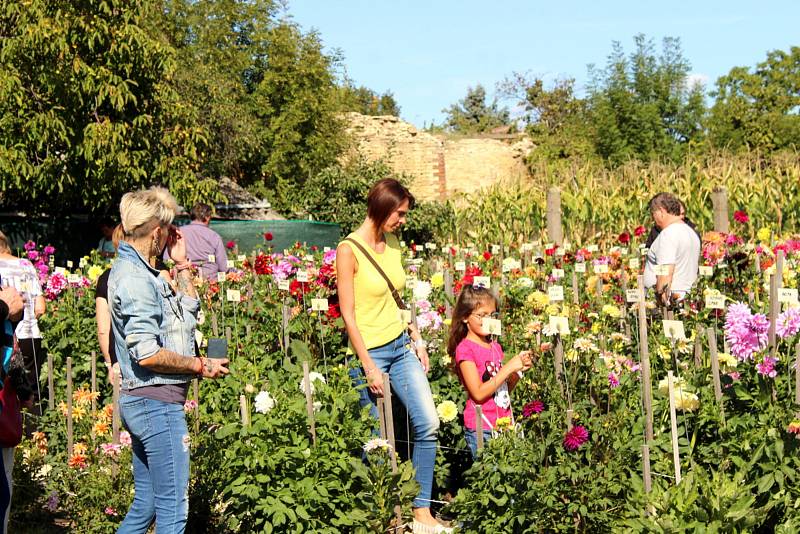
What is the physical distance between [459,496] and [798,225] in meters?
9.93

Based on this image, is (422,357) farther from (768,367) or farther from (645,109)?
(645,109)

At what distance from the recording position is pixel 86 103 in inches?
473

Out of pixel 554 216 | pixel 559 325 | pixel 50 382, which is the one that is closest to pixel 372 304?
pixel 559 325

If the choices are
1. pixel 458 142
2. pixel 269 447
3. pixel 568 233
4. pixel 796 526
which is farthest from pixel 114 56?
pixel 458 142

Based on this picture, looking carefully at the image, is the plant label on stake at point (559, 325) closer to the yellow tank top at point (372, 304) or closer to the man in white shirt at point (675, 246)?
the yellow tank top at point (372, 304)

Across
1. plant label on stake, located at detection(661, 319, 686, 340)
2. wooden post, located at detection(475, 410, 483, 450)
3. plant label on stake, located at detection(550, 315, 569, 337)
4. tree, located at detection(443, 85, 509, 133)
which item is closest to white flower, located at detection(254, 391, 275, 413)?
wooden post, located at detection(475, 410, 483, 450)

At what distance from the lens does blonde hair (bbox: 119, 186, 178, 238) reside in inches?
116

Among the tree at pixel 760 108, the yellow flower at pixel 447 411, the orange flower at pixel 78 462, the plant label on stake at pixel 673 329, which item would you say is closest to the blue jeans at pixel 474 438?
the yellow flower at pixel 447 411

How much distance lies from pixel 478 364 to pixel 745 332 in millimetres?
1101

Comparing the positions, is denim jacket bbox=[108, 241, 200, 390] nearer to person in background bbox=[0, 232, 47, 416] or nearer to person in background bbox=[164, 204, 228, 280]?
person in background bbox=[0, 232, 47, 416]

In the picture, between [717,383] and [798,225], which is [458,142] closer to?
[798,225]

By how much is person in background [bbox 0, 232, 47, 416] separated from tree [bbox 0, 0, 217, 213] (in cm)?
695

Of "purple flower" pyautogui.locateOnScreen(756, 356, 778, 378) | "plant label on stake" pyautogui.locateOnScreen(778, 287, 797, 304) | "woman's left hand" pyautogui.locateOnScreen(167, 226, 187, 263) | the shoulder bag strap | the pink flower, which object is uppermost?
"woman's left hand" pyautogui.locateOnScreen(167, 226, 187, 263)

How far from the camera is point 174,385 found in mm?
3004
